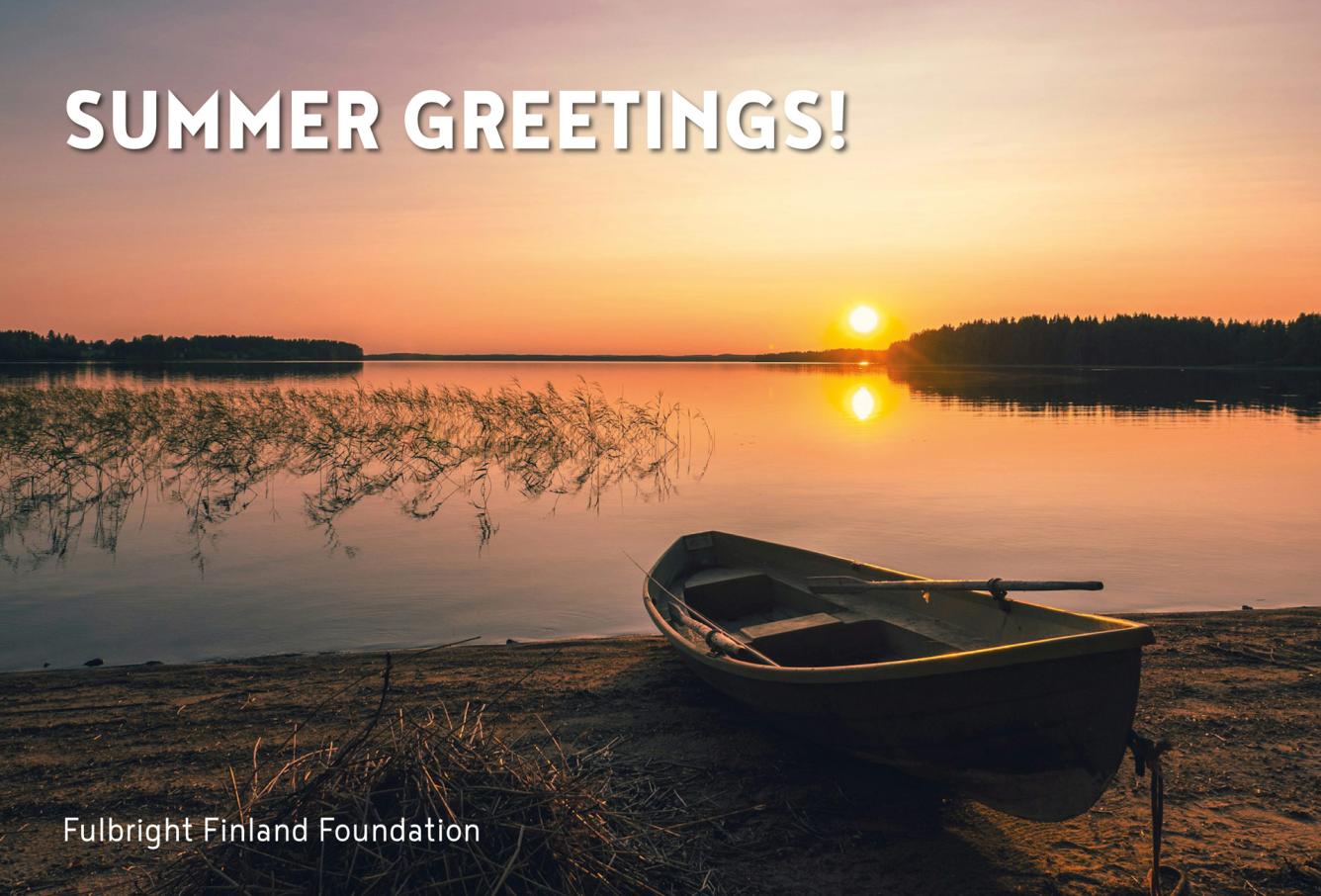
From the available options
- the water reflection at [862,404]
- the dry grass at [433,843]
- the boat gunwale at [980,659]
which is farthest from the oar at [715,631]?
the water reflection at [862,404]

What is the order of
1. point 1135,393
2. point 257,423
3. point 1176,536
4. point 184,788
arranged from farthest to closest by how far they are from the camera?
point 1135,393, point 257,423, point 1176,536, point 184,788

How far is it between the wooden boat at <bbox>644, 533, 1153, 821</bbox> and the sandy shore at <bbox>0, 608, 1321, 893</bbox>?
36cm

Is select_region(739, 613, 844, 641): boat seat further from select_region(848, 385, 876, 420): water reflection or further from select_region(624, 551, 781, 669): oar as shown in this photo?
select_region(848, 385, 876, 420): water reflection

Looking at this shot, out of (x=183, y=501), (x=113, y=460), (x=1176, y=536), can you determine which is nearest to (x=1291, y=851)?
(x=1176, y=536)

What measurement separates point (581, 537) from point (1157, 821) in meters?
10.7

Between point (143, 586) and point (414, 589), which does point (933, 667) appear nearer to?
point (414, 589)

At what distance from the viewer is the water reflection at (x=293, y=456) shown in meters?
15.4

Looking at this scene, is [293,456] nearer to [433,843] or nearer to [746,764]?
[746,764]

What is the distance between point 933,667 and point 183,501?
16.0m

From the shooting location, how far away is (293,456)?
A: 21.5m

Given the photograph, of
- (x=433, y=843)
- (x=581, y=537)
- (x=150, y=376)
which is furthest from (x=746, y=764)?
(x=150, y=376)

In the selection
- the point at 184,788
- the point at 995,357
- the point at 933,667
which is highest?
the point at 995,357

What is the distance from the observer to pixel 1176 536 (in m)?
13.6

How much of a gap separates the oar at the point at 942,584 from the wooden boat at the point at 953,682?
0.06ft
